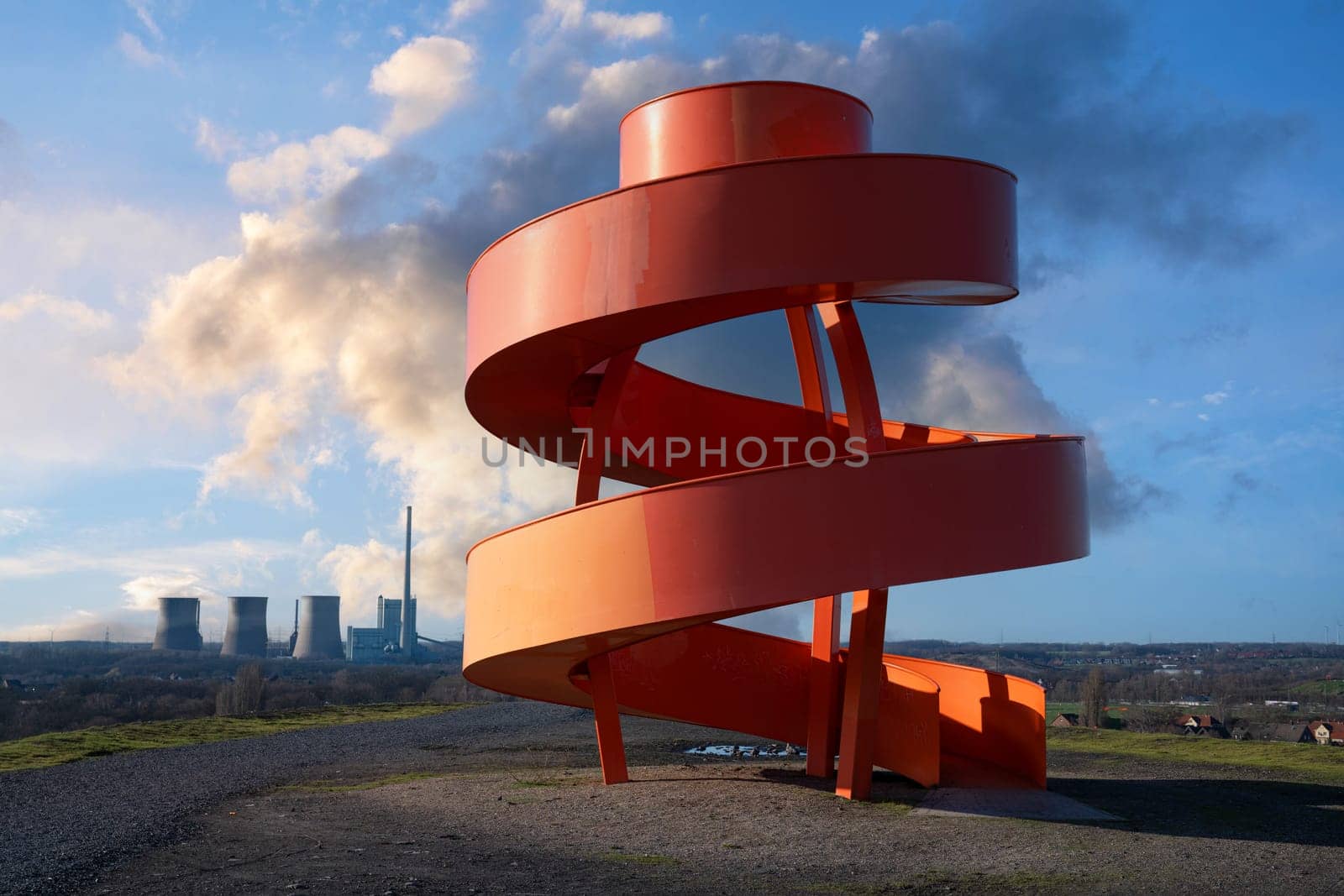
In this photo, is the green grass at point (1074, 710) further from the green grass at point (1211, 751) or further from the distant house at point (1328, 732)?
the green grass at point (1211, 751)

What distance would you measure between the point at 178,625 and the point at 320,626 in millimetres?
12363

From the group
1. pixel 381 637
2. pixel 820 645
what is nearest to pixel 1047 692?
pixel 820 645

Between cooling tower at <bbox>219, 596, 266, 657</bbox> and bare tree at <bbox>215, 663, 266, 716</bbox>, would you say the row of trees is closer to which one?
bare tree at <bbox>215, 663, 266, 716</bbox>

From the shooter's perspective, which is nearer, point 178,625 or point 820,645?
point 820,645

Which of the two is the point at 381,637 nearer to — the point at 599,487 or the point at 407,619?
the point at 407,619

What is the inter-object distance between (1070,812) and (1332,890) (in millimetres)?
3857

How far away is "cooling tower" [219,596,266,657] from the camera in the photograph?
10356 centimetres

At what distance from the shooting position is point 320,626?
11125 cm

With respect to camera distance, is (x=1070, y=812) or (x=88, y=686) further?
(x=88, y=686)

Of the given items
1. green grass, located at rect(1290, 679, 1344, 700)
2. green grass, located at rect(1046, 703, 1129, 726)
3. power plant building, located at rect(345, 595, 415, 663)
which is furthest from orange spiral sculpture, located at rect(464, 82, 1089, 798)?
power plant building, located at rect(345, 595, 415, 663)

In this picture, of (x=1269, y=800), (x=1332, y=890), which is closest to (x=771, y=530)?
(x=1332, y=890)

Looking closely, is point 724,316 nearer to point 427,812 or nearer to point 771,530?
point 771,530

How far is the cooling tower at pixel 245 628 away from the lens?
4077 inches

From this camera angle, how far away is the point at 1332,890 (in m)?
9.52
